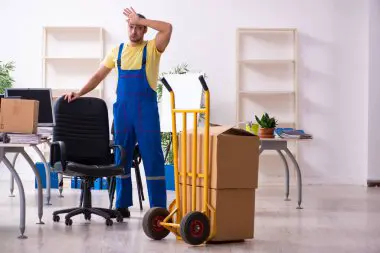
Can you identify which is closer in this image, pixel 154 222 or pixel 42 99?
pixel 154 222

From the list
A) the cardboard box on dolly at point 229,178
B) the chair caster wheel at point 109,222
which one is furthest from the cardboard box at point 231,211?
the chair caster wheel at point 109,222

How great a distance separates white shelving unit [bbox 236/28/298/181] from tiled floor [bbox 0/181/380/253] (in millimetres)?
2461

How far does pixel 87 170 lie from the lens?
547 centimetres

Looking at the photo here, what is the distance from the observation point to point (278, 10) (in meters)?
9.90

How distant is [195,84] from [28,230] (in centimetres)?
419

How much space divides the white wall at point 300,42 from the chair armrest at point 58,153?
429 cm

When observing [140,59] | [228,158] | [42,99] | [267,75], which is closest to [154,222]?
[228,158]

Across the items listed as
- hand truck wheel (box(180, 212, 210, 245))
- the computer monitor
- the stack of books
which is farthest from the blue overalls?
the stack of books

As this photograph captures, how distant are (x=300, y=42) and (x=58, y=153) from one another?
16.6ft

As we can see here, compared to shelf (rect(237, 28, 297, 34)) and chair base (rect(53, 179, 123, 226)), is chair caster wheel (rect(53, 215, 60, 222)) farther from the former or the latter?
shelf (rect(237, 28, 297, 34))

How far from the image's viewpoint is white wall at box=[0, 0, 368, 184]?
983 centimetres

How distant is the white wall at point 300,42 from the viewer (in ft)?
32.2

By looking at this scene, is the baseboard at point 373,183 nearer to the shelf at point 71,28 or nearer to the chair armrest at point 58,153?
the shelf at point 71,28

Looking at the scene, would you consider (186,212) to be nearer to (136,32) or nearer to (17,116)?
(17,116)
